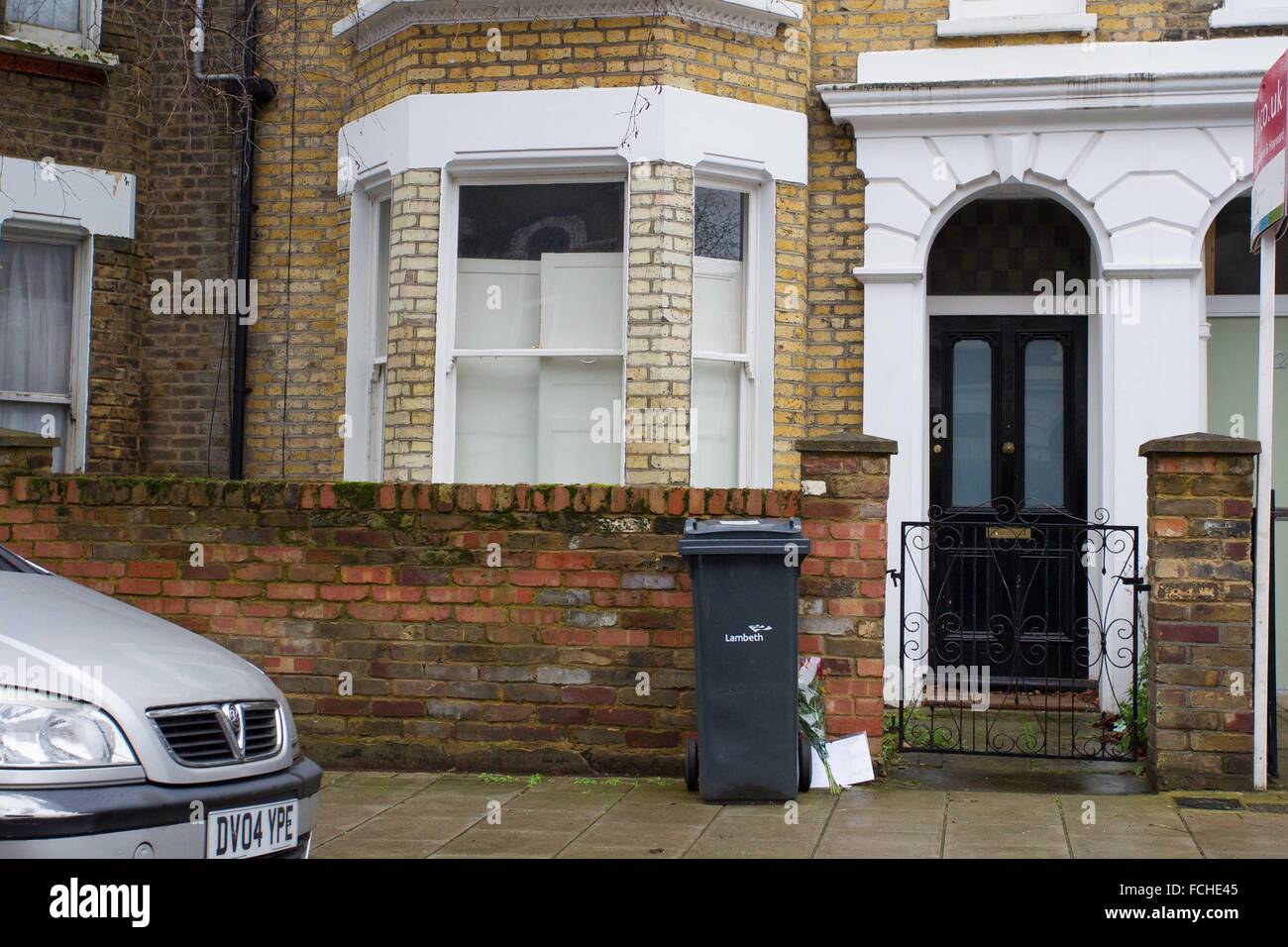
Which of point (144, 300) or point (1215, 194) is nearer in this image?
point (1215, 194)

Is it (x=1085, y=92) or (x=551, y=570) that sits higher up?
(x=1085, y=92)

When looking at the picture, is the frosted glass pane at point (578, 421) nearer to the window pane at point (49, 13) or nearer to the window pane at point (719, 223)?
the window pane at point (719, 223)

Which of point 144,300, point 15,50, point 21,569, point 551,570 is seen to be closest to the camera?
point 21,569

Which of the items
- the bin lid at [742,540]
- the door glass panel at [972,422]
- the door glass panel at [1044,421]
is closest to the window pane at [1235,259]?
the door glass panel at [1044,421]

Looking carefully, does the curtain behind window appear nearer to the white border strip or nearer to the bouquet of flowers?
the white border strip

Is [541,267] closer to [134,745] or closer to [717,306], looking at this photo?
[717,306]

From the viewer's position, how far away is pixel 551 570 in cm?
A: 714

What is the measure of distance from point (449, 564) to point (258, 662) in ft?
3.70

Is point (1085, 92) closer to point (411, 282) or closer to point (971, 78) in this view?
point (971, 78)

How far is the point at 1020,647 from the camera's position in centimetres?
898

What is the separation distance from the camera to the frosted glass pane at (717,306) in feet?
30.4

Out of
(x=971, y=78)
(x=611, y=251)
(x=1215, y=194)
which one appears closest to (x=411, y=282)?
(x=611, y=251)

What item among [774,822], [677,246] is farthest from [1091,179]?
[774,822]

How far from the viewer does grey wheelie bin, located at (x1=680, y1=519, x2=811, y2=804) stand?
6391 millimetres
